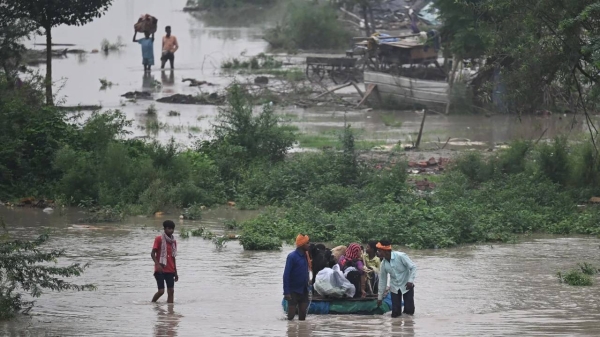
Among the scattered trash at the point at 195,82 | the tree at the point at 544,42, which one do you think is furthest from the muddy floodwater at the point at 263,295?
the scattered trash at the point at 195,82

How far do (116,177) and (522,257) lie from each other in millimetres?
8292

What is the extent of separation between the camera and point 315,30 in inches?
1943

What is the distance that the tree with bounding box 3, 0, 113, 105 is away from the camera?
24500 millimetres

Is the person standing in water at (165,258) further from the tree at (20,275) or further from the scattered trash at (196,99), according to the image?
the scattered trash at (196,99)

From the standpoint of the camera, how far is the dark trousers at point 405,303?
12.0 m

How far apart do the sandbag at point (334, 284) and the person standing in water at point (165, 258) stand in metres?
1.83

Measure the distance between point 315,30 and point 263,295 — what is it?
121 feet

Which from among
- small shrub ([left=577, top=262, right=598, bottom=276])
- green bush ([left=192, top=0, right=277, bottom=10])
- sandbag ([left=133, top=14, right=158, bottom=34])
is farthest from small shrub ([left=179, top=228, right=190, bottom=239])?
green bush ([left=192, top=0, right=277, bottom=10])

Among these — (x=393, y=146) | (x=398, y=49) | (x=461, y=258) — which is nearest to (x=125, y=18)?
(x=398, y=49)

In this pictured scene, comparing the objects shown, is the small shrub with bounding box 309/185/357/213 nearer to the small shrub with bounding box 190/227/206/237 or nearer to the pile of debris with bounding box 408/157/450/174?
the small shrub with bounding box 190/227/206/237

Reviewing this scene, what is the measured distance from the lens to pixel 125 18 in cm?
7462

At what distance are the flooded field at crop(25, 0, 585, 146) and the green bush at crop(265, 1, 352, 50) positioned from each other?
5.53ft

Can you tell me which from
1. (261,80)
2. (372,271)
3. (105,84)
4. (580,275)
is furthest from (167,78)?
(372,271)

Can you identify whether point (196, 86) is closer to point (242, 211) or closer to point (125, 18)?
point (242, 211)
